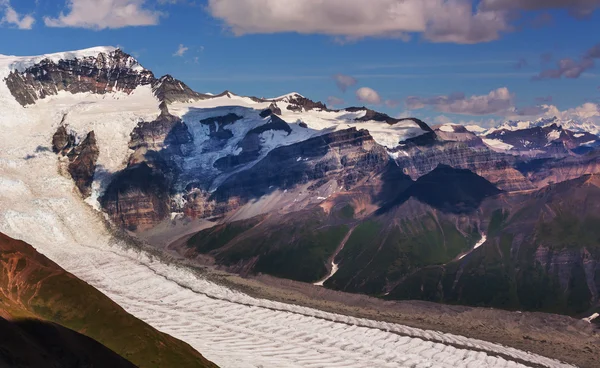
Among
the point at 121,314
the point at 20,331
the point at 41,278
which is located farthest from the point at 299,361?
the point at 20,331

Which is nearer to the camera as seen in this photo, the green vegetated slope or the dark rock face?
the dark rock face

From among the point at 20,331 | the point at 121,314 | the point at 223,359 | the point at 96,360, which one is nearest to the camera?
the point at 20,331

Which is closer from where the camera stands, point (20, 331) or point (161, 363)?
point (20, 331)

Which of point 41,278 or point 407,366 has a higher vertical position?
point 41,278

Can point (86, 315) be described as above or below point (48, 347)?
above

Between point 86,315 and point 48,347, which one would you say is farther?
point 86,315

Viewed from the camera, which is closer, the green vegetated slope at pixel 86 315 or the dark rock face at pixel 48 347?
the dark rock face at pixel 48 347

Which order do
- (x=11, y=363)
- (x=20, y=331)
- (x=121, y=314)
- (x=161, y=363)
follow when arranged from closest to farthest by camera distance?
(x=11, y=363), (x=20, y=331), (x=161, y=363), (x=121, y=314)

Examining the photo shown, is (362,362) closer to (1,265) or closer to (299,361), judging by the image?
(299,361)
